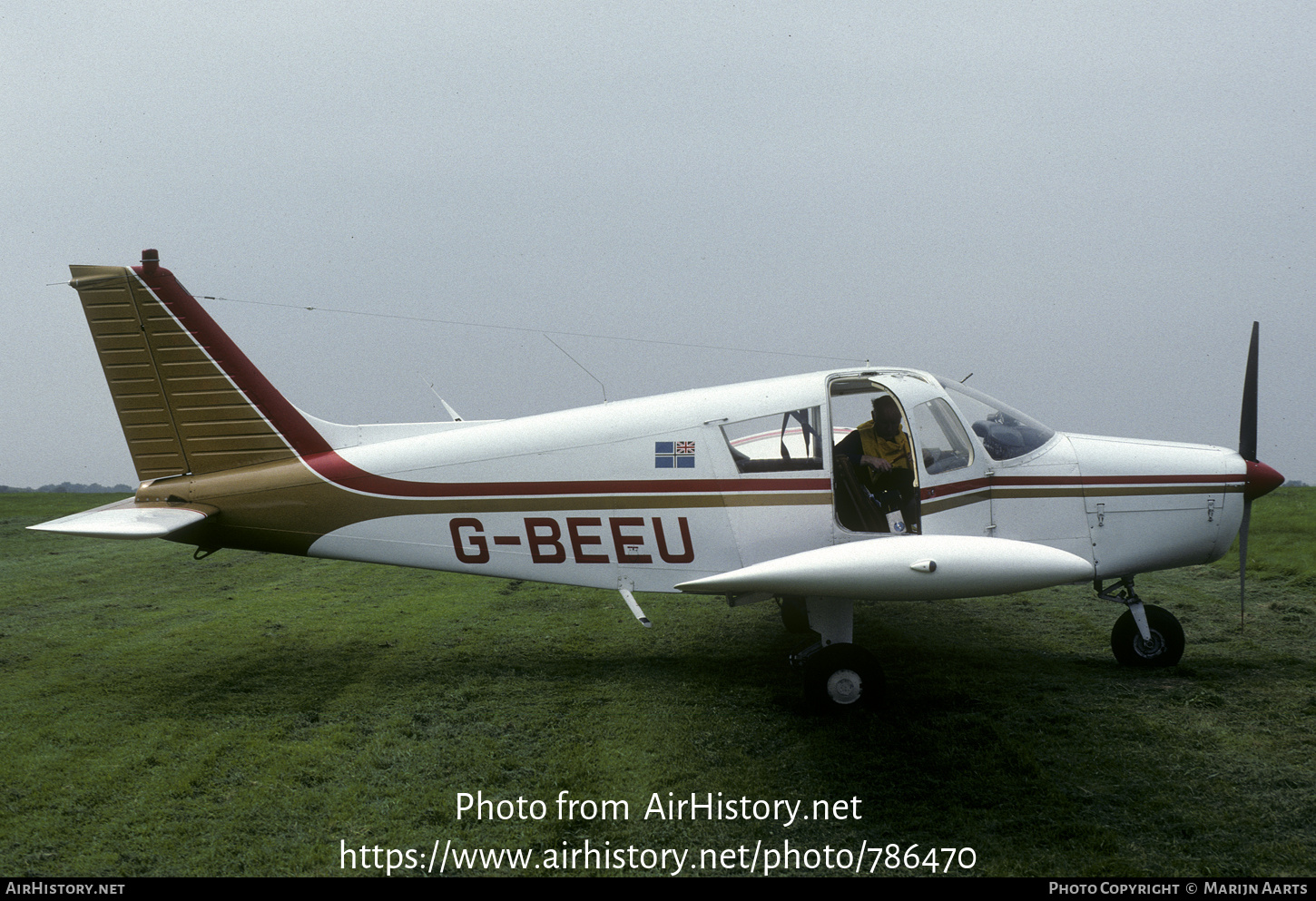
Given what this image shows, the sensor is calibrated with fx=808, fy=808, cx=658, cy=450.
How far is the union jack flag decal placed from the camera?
617cm

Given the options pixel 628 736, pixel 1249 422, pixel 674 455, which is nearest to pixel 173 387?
pixel 674 455

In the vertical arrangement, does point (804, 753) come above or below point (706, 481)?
below

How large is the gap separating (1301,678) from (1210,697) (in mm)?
1129

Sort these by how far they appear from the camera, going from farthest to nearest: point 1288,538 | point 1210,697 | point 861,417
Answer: point 1288,538 → point 861,417 → point 1210,697

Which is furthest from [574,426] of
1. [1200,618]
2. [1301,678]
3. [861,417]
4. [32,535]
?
[32,535]

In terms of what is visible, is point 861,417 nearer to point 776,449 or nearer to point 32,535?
point 776,449

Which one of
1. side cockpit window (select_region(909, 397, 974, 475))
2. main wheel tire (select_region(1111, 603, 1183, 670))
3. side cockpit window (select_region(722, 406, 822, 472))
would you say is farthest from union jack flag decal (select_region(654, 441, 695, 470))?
main wheel tire (select_region(1111, 603, 1183, 670))

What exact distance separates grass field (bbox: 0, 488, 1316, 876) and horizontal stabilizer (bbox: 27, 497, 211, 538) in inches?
49.4

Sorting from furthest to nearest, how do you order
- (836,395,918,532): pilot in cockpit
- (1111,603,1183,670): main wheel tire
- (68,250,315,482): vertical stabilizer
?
(68,250,315,482): vertical stabilizer, (1111,603,1183,670): main wheel tire, (836,395,918,532): pilot in cockpit

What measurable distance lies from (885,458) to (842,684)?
1842 mm

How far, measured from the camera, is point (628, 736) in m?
5.27

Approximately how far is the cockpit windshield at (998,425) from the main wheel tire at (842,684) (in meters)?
2.03

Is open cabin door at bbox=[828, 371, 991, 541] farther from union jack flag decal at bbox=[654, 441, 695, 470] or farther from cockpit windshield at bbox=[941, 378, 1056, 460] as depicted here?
union jack flag decal at bbox=[654, 441, 695, 470]

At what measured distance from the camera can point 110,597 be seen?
9.59 metres
